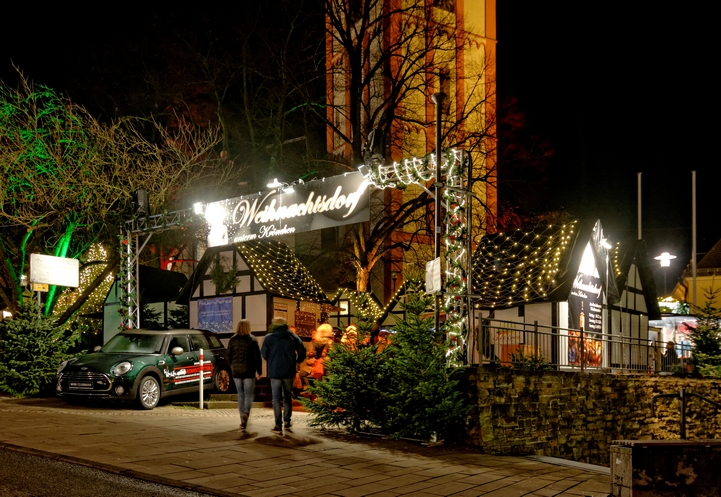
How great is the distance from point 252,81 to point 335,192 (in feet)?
56.1

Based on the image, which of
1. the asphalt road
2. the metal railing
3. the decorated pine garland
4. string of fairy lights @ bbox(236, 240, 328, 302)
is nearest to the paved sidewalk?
the asphalt road

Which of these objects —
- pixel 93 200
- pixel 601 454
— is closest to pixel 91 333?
pixel 93 200

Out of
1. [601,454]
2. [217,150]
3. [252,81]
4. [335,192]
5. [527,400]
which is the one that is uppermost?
[252,81]

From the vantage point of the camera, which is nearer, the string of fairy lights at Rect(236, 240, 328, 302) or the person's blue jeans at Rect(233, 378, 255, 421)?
the person's blue jeans at Rect(233, 378, 255, 421)

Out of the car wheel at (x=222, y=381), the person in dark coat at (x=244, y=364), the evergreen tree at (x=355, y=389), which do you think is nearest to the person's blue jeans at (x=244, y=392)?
the person in dark coat at (x=244, y=364)

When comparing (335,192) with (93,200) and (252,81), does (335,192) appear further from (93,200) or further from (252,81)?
(252,81)

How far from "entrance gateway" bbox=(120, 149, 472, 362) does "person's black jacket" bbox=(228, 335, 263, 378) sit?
127 inches

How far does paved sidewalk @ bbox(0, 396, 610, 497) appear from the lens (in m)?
8.09

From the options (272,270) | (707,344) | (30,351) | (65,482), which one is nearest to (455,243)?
(65,482)

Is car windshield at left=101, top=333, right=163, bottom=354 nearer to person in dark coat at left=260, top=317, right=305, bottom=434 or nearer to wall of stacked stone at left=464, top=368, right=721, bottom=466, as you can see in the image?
person in dark coat at left=260, top=317, right=305, bottom=434

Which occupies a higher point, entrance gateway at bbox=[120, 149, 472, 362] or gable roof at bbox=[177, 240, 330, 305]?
entrance gateway at bbox=[120, 149, 472, 362]

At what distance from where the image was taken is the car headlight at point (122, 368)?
50.3 ft

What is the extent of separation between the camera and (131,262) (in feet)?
64.6

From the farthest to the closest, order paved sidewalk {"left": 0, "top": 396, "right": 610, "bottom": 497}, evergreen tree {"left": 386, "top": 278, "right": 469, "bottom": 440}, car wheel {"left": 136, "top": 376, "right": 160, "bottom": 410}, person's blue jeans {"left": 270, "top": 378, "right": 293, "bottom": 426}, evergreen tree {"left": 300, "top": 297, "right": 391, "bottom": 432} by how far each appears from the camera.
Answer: car wheel {"left": 136, "top": 376, "right": 160, "bottom": 410}, evergreen tree {"left": 300, "top": 297, "right": 391, "bottom": 432}, person's blue jeans {"left": 270, "top": 378, "right": 293, "bottom": 426}, evergreen tree {"left": 386, "top": 278, "right": 469, "bottom": 440}, paved sidewalk {"left": 0, "top": 396, "right": 610, "bottom": 497}
